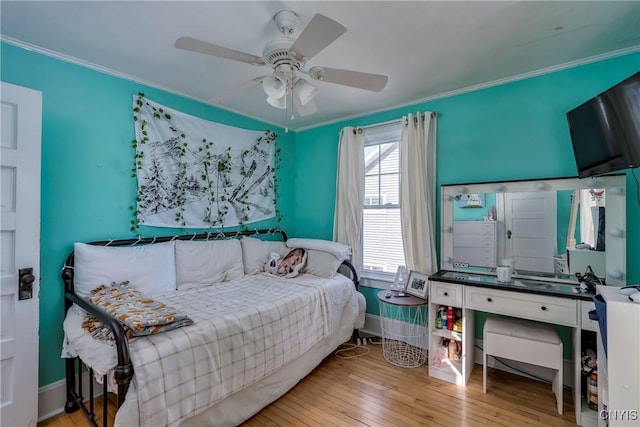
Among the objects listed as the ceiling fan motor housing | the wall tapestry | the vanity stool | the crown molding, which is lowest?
the vanity stool

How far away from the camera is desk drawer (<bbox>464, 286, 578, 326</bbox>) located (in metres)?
1.92

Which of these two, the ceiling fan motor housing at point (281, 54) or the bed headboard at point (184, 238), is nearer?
the ceiling fan motor housing at point (281, 54)

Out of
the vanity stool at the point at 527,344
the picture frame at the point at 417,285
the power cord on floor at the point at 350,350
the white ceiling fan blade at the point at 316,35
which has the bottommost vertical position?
the power cord on floor at the point at 350,350

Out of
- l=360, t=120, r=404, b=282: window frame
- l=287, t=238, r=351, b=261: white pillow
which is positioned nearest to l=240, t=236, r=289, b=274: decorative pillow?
l=287, t=238, r=351, b=261: white pillow

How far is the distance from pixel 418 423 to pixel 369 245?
5.98 ft

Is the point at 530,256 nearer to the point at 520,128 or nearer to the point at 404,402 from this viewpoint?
the point at 520,128

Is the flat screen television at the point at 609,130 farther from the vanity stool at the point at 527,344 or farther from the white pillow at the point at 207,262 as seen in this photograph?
the white pillow at the point at 207,262

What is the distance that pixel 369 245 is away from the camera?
133 inches

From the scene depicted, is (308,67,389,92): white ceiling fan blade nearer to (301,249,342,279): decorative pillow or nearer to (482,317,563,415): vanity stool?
(301,249,342,279): decorative pillow

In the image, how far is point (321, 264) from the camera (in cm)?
304

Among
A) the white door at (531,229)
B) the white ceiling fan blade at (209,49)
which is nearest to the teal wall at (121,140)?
the white door at (531,229)

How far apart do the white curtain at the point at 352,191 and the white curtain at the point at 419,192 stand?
1.74 feet

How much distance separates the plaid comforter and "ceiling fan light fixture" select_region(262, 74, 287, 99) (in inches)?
54.4

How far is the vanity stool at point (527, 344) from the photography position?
6.31ft
